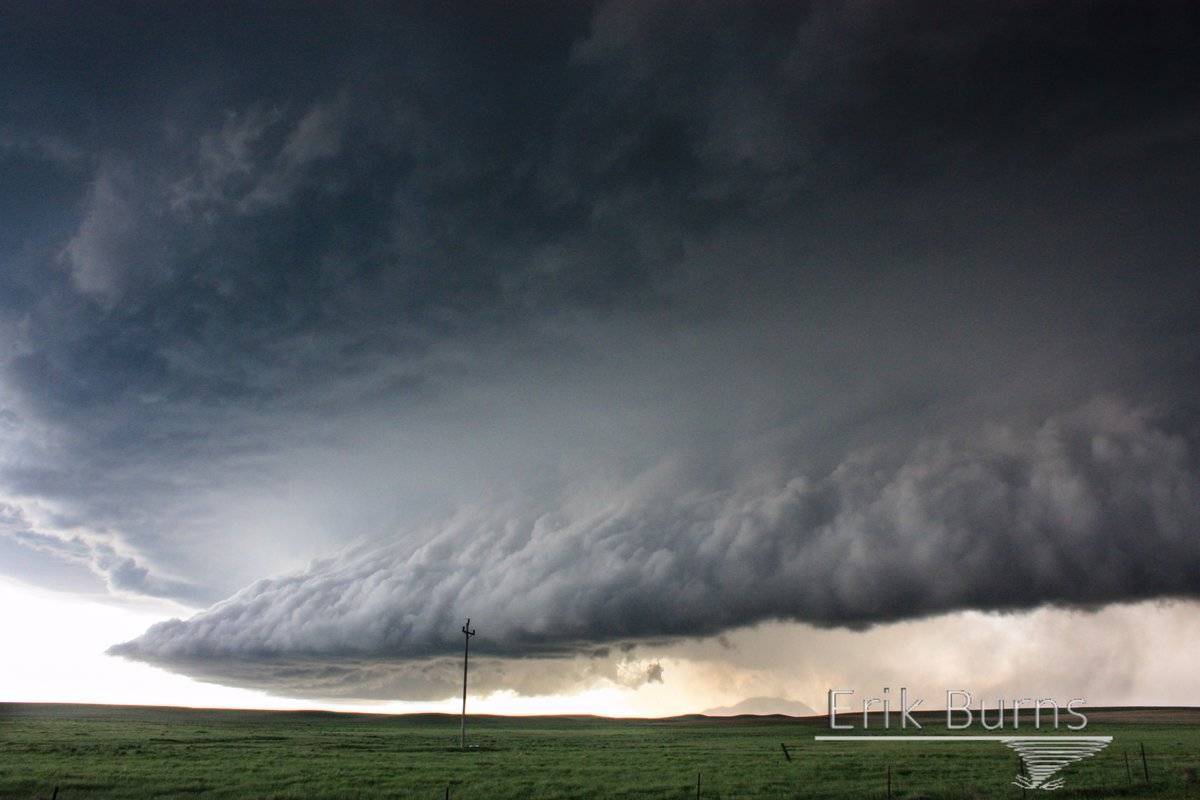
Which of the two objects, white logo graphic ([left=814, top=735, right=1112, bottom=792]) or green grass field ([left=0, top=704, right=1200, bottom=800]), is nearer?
green grass field ([left=0, top=704, right=1200, bottom=800])

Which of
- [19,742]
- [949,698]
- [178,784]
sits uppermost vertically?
[949,698]

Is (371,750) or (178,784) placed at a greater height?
(178,784)

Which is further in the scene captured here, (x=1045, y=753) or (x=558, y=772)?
(x=1045, y=753)

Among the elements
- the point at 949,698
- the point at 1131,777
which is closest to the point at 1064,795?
the point at 1131,777

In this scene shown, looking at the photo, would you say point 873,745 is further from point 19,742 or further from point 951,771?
point 19,742

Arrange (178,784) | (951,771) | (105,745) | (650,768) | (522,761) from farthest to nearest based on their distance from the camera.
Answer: (105,745) → (522,761) → (650,768) → (951,771) → (178,784)

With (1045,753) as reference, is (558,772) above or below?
above

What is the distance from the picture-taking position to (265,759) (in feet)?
210

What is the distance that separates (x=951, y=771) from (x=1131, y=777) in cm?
976

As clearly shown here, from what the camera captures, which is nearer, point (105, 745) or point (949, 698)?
point (949, 698)

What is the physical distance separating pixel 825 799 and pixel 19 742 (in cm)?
7823

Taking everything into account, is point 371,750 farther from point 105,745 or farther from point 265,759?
point 105,745

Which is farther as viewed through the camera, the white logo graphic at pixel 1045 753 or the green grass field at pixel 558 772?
the white logo graphic at pixel 1045 753

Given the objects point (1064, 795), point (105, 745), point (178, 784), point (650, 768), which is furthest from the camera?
point (105, 745)
